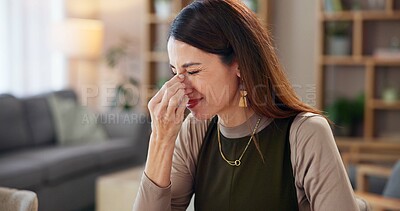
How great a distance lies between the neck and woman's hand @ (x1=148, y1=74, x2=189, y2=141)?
0.14 metres

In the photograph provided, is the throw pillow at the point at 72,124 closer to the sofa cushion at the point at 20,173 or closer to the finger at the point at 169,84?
the sofa cushion at the point at 20,173

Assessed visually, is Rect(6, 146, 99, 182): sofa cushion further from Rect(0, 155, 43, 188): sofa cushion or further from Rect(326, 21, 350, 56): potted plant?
Rect(326, 21, 350, 56): potted plant

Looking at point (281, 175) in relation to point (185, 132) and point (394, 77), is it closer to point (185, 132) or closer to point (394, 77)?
point (185, 132)

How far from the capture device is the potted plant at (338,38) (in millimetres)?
5672

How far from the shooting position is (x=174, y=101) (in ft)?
5.48

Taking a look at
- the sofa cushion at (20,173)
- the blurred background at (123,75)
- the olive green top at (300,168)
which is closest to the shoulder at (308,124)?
the olive green top at (300,168)

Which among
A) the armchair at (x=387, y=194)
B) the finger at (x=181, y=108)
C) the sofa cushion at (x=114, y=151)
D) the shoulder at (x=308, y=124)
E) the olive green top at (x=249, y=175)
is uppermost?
the finger at (x=181, y=108)

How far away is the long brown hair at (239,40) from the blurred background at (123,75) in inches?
114

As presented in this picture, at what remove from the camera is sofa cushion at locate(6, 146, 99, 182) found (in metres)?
4.49

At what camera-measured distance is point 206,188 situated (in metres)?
1.78

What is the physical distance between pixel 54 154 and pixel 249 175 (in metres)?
3.23

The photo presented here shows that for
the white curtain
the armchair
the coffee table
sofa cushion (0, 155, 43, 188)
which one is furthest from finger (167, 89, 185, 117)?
the white curtain

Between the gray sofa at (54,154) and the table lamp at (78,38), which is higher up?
the table lamp at (78,38)

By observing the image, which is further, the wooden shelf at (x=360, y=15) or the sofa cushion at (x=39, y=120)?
the wooden shelf at (x=360, y=15)
